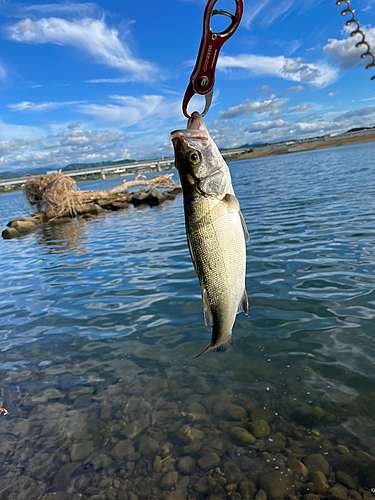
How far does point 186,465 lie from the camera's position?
379cm

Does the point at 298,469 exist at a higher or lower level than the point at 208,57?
lower

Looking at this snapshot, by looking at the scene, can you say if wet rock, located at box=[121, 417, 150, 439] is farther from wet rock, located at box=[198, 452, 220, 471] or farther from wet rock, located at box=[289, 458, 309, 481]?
wet rock, located at box=[289, 458, 309, 481]

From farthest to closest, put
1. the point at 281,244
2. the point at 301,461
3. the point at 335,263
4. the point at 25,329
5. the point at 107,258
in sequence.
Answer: the point at 107,258 → the point at 281,244 → the point at 335,263 → the point at 25,329 → the point at 301,461

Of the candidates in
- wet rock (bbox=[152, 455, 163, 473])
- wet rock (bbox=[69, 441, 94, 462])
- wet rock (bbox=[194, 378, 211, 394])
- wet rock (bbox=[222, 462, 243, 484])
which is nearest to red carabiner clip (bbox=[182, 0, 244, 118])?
wet rock (bbox=[222, 462, 243, 484])

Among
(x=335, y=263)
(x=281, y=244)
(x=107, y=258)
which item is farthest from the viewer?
(x=107, y=258)

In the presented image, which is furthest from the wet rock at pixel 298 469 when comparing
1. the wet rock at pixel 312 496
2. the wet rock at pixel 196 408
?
the wet rock at pixel 196 408

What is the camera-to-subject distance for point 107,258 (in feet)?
42.9

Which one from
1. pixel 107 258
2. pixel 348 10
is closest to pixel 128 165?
pixel 107 258

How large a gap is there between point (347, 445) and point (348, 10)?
20.2 feet

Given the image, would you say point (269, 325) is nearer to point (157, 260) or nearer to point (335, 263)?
point (335, 263)

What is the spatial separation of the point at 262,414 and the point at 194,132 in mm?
3483

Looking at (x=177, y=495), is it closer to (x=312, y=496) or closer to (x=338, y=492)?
(x=312, y=496)

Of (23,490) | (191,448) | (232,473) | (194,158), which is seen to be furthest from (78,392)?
(194,158)

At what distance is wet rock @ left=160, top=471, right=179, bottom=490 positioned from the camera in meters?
3.58
